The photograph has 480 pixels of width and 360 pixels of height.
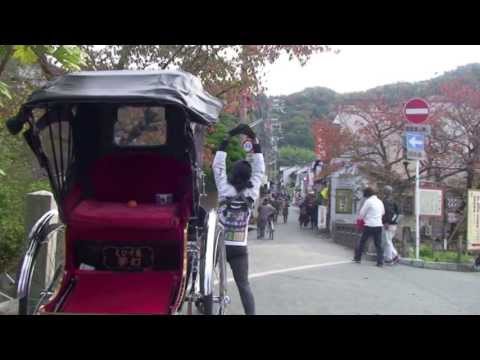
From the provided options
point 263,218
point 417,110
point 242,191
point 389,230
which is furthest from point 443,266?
point 263,218

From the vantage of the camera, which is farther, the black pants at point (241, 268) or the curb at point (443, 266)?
the curb at point (443, 266)

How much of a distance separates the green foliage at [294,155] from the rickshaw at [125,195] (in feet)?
197

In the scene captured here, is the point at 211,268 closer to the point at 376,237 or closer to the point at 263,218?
the point at 376,237

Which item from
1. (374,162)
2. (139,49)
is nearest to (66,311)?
(139,49)

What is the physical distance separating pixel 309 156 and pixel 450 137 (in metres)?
46.6

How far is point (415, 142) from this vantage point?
36.1 feet

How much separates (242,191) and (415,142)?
6.86 metres

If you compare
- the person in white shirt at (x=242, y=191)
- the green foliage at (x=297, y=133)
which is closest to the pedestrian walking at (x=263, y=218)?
the person in white shirt at (x=242, y=191)

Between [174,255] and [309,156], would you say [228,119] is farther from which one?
[309,156]

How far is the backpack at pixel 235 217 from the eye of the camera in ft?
17.4

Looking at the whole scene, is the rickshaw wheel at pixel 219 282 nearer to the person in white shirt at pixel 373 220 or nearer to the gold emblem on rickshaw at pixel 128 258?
the gold emblem on rickshaw at pixel 128 258

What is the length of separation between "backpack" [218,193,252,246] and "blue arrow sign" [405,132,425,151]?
6671mm

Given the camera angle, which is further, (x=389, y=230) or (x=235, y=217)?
(x=389, y=230)

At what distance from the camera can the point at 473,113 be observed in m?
19.0
